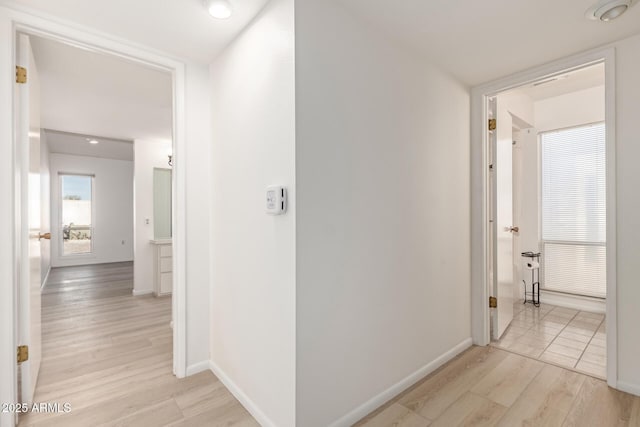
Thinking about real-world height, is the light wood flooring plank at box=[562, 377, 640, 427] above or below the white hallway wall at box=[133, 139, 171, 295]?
below

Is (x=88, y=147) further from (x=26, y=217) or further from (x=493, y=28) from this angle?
(x=493, y=28)

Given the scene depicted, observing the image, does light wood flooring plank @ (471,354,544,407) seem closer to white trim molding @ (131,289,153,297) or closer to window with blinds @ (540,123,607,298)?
window with blinds @ (540,123,607,298)

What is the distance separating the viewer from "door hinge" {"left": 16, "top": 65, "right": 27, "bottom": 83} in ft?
Result: 5.84

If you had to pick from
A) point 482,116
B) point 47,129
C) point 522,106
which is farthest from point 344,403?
point 47,129

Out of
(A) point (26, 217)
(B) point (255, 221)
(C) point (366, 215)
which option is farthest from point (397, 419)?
(A) point (26, 217)

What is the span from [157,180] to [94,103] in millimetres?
1829

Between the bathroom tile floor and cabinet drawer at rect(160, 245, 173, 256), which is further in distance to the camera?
cabinet drawer at rect(160, 245, 173, 256)

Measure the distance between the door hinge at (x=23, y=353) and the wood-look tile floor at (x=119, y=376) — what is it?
34 centimetres

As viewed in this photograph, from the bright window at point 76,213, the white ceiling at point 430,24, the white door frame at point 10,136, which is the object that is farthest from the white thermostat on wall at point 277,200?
the bright window at point 76,213

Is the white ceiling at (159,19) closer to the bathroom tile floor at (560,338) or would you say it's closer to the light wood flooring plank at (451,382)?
the light wood flooring plank at (451,382)

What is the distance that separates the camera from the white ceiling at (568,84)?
3117mm

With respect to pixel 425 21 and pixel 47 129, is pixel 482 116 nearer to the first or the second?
pixel 425 21

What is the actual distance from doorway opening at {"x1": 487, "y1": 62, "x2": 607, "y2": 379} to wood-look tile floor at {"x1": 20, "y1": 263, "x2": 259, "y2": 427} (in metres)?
2.50

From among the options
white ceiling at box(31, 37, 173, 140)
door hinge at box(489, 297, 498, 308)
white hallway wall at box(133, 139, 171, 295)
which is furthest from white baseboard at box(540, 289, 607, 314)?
white hallway wall at box(133, 139, 171, 295)
